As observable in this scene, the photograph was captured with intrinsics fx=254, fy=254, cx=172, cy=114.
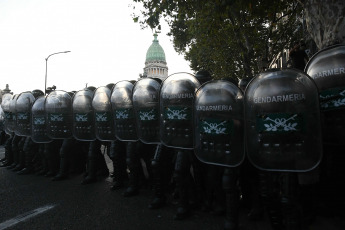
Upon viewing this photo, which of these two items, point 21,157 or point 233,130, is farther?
point 21,157

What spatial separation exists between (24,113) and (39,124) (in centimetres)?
72

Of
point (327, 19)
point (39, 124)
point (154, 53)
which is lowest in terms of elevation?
point (39, 124)

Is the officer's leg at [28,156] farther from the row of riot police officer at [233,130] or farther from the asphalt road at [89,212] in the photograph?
the row of riot police officer at [233,130]

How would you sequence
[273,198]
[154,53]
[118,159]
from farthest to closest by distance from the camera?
[154,53] → [118,159] → [273,198]

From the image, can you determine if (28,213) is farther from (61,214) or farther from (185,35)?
(185,35)

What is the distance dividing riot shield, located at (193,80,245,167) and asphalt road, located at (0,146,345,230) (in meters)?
0.90

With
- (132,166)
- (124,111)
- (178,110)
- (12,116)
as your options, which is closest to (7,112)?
(12,116)

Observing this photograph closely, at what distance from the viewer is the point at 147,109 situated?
12.8ft

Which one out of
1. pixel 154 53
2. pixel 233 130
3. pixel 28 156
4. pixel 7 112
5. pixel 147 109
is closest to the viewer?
pixel 233 130

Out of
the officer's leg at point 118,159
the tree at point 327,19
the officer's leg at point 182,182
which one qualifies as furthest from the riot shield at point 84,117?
the tree at point 327,19

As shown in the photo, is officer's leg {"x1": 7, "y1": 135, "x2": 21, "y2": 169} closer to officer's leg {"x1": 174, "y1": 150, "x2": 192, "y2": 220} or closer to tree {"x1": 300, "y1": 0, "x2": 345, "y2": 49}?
officer's leg {"x1": 174, "y1": 150, "x2": 192, "y2": 220}

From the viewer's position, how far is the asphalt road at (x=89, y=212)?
3.11m

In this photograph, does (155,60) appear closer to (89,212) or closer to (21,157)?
(21,157)

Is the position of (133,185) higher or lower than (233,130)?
lower
